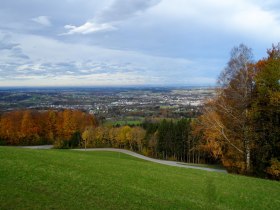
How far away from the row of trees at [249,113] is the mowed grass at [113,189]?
622cm

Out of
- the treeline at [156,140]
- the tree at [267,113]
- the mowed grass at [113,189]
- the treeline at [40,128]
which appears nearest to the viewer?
the mowed grass at [113,189]

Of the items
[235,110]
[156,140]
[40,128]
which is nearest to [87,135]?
[40,128]

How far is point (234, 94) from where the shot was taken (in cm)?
2370

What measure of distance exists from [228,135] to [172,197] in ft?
47.6

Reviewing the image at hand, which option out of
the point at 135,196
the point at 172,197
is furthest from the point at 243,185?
the point at 135,196

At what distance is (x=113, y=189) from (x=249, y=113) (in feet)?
48.9

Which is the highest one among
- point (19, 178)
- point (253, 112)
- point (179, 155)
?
point (253, 112)

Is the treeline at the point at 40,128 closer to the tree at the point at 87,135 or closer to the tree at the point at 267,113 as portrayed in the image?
the tree at the point at 87,135

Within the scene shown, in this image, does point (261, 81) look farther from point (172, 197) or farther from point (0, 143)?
point (0, 143)

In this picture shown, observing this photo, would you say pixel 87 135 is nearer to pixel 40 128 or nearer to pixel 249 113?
pixel 40 128

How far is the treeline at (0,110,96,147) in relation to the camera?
7294cm

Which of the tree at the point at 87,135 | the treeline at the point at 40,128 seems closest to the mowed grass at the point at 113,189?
the tree at the point at 87,135

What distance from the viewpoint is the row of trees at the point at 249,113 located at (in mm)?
22797

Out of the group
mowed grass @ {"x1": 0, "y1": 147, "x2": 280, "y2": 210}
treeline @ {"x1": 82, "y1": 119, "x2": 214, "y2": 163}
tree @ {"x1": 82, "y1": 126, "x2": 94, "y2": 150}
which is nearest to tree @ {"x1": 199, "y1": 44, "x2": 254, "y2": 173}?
mowed grass @ {"x1": 0, "y1": 147, "x2": 280, "y2": 210}
